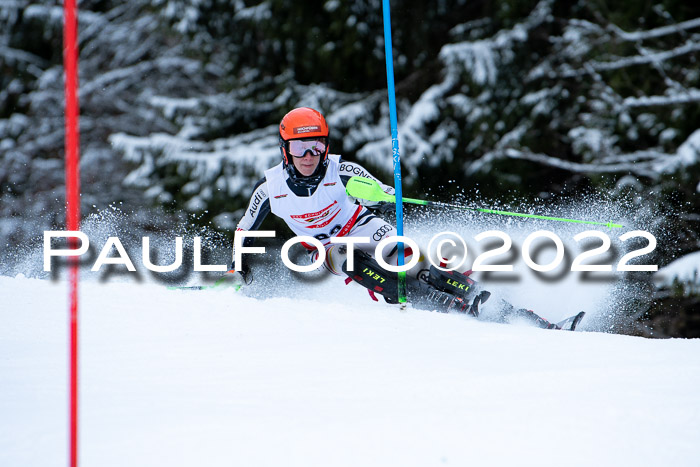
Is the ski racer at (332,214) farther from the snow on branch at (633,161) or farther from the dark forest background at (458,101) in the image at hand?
the dark forest background at (458,101)

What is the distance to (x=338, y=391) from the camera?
3.27 m

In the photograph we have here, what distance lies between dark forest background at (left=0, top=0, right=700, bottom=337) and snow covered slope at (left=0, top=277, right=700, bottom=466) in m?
5.67

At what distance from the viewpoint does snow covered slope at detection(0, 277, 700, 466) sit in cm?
264

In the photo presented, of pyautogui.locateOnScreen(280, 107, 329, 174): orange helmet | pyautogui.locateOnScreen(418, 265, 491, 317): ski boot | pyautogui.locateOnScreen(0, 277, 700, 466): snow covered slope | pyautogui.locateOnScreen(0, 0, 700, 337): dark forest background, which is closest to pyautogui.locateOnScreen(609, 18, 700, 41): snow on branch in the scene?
pyautogui.locateOnScreen(0, 0, 700, 337): dark forest background

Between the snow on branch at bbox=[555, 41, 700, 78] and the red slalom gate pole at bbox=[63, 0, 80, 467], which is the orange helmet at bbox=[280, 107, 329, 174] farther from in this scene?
the snow on branch at bbox=[555, 41, 700, 78]

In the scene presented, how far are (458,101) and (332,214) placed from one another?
21.4 feet

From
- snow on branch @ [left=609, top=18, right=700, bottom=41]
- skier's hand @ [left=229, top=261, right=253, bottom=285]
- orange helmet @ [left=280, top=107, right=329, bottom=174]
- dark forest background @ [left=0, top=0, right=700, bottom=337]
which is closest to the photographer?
orange helmet @ [left=280, top=107, right=329, bottom=174]

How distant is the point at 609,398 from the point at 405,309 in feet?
6.93

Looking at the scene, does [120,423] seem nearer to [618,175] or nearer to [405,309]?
[405,309]

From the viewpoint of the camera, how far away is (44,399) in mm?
3137

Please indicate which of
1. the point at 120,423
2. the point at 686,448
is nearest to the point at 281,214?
the point at 120,423

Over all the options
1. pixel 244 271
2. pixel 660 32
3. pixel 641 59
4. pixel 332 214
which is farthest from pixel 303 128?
pixel 660 32

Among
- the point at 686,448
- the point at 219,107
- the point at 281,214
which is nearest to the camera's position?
the point at 686,448

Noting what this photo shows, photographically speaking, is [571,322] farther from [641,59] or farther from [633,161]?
[641,59]
